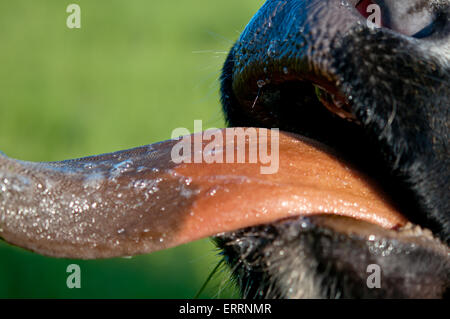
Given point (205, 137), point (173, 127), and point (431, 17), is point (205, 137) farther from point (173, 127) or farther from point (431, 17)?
point (173, 127)

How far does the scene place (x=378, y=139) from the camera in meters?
1.04

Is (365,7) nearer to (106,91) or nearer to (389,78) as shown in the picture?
(389,78)

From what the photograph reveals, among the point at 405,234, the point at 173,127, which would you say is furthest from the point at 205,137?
the point at 173,127

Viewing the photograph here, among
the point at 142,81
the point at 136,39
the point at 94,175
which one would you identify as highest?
the point at 136,39

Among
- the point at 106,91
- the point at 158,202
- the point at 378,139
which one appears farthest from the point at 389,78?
the point at 106,91

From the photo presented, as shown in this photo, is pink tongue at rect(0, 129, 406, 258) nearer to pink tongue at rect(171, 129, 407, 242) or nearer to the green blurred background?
pink tongue at rect(171, 129, 407, 242)

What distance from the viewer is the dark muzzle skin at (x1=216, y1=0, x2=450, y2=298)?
3.34 feet

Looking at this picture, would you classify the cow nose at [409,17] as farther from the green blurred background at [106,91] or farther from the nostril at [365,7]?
the green blurred background at [106,91]

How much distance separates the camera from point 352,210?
106cm

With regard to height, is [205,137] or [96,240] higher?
[205,137]

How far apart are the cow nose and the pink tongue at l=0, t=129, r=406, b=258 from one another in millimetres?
240

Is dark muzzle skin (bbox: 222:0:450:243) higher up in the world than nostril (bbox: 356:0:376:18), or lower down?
lower down

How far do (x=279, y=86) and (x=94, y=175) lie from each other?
1.17 ft

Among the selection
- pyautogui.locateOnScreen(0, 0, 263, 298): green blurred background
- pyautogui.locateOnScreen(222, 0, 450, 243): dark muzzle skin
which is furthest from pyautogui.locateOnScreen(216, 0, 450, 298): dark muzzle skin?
pyautogui.locateOnScreen(0, 0, 263, 298): green blurred background
